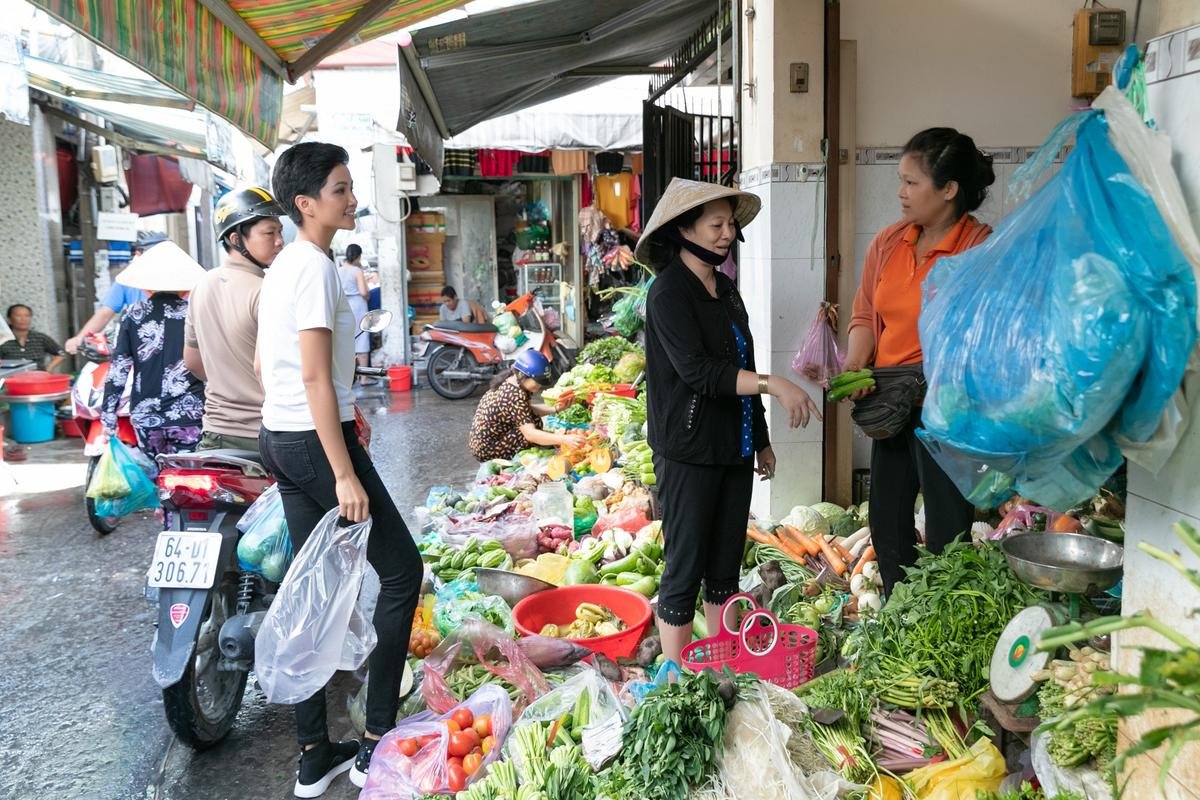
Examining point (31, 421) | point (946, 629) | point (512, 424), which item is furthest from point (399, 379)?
point (946, 629)

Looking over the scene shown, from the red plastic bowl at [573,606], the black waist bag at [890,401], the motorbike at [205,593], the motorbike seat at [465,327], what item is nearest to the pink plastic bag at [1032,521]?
the black waist bag at [890,401]

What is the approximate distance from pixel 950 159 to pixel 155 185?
13.2 meters

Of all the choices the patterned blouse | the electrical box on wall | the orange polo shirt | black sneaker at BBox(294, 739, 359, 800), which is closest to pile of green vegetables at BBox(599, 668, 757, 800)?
black sneaker at BBox(294, 739, 359, 800)

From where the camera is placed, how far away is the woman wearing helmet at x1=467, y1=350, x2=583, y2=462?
26.2 feet

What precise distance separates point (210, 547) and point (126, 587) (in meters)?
2.46

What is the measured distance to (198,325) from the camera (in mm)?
4367

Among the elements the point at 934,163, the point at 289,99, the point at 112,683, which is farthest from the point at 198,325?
the point at 289,99

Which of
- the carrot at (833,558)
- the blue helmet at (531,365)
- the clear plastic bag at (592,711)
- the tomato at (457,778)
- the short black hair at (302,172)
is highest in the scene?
the short black hair at (302,172)

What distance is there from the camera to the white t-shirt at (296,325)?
A: 10.6 feet

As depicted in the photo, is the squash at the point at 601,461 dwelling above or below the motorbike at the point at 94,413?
below

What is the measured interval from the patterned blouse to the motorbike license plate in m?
4.28

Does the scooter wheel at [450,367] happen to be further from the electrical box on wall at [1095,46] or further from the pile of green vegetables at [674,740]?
the pile of green vegetables at [674,740]

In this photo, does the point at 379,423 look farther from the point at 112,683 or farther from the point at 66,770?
the point at 66,770

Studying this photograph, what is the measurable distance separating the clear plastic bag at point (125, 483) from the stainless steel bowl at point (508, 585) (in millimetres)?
2395
